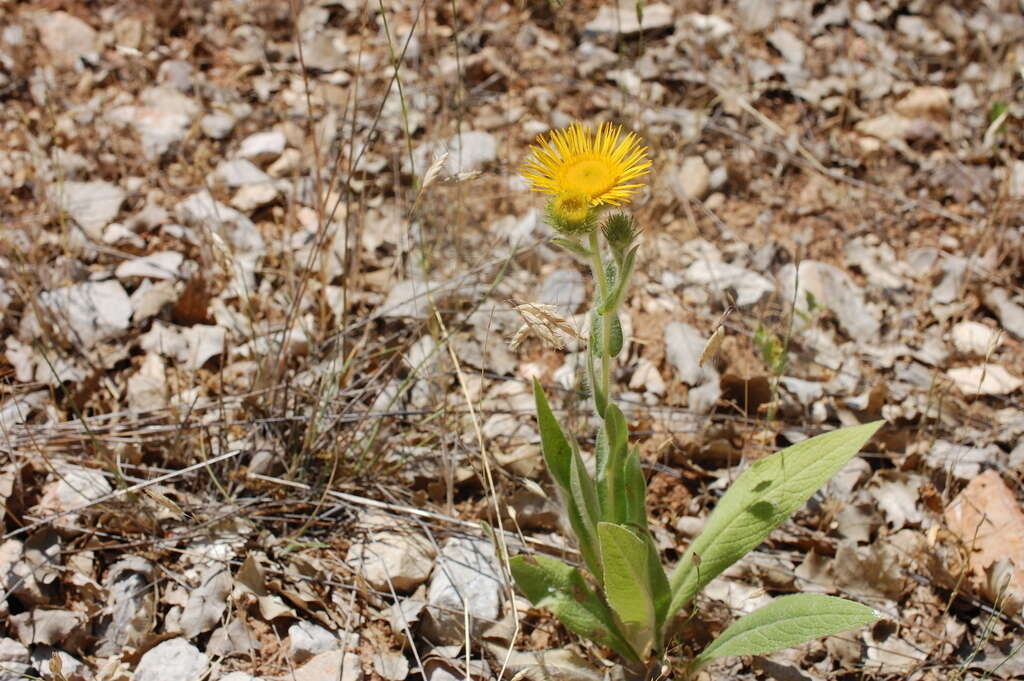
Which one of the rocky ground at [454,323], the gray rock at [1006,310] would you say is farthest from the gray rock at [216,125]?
the gray rock at [1006,310]

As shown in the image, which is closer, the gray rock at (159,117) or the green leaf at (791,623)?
the green leaf at (791,623)

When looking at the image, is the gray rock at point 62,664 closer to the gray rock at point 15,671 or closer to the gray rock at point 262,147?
the gray rock at point 15,671

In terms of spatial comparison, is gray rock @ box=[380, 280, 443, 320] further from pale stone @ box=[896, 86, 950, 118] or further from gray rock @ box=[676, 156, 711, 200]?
pale stone @ box=[896, 86, 950, 118]

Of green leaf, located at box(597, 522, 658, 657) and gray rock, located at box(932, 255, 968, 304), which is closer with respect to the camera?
green leaf, located at box(597, 522, 658, 657)

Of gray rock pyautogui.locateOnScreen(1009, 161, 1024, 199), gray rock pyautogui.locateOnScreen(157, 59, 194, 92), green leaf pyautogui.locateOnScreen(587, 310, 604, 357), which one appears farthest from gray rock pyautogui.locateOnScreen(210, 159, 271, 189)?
gray rock pyautogui.locateOnScreen(1009, 161, 1024, 199)

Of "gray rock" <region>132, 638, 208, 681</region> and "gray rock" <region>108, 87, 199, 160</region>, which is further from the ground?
"gray rock" <region>108, 87, 199, 160</region>

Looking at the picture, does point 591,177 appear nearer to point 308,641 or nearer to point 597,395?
point 597,395
